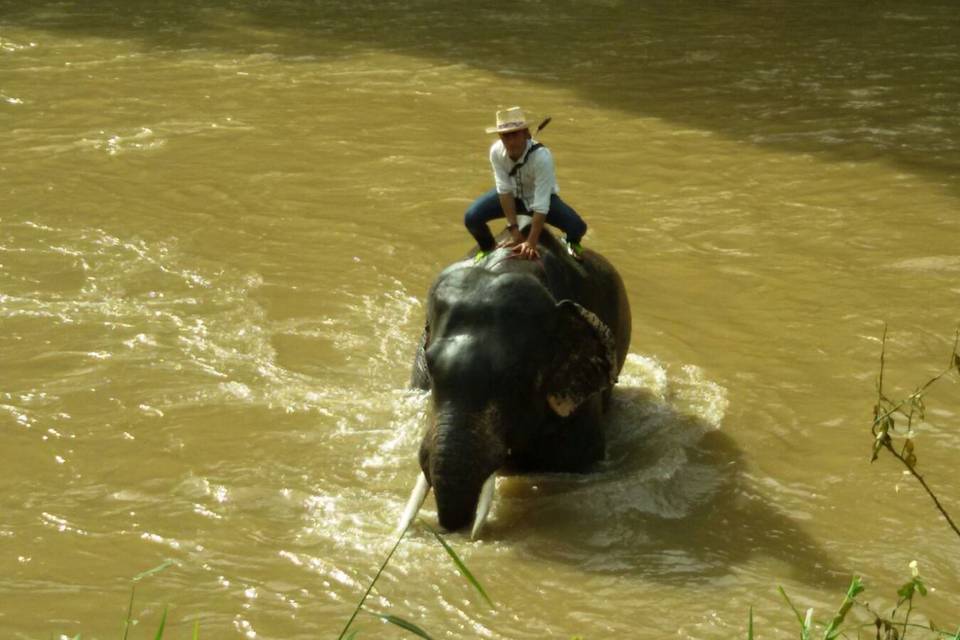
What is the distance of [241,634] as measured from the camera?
193 inches

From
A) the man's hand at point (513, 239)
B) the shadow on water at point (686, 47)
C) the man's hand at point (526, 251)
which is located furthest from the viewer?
the shadow on water at point (686, 47)

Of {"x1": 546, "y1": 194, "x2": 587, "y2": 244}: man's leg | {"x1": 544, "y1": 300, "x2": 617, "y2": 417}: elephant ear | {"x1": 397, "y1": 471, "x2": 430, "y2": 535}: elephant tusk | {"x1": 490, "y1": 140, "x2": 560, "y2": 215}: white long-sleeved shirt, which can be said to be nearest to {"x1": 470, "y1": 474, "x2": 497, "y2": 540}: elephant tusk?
{"x1": 397, "y1": 471, "x2": 430, "y2": 535}: elephant tusk

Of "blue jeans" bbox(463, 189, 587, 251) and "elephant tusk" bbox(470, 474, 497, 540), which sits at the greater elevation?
"blue jeans" bbox(463, 189, 587, 251)

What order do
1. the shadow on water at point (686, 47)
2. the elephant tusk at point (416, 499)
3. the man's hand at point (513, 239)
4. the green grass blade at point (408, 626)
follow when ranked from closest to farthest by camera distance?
1. the green grass blade at point (408, 626)
2. the elephant tusk at point (416, 499)
3. the man's hand at point (513, 239)
4. the shadow on water at point (686, 47)

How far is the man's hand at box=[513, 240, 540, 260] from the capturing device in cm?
609

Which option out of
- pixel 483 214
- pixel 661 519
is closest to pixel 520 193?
pixel 483 214

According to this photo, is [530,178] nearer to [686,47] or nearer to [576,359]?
[576,359]

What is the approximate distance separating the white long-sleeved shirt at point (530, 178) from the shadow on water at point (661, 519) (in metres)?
1.10

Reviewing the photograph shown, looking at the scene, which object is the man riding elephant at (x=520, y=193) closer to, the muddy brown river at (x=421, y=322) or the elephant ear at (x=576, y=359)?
the elephant ear at (x=576, y=359)

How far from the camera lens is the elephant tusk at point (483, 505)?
534 centimetres

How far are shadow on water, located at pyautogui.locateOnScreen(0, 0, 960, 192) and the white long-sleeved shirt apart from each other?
194 inches

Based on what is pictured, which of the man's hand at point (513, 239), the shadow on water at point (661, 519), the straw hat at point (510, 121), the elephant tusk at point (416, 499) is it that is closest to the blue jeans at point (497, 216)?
the man's hand at point (513, 239)

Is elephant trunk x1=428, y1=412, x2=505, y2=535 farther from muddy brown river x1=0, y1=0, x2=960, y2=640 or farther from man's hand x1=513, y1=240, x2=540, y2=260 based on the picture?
man's hand x1=513, y1=240, x2=540, y2=260

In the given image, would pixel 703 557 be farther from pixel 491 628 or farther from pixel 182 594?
pixel 182 594
